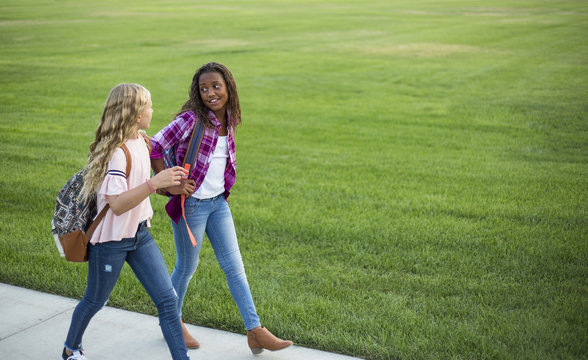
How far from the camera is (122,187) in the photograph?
130 inches

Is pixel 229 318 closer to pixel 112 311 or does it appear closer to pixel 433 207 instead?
pixel 112 311

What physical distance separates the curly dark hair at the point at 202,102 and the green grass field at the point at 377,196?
1.56 meters

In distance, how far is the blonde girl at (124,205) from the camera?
331 cm

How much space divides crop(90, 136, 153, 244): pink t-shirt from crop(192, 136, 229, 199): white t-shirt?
17.0 inches

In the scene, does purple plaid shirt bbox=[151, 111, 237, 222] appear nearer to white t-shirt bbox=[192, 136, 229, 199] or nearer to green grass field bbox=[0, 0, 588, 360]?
white t-shirt bbox=[192, 136, 229, 199]

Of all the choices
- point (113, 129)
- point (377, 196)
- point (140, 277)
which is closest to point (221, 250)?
point (140, 277)

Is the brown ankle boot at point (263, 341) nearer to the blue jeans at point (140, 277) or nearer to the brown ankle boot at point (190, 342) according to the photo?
the brown ankle boot at point (190, 342)

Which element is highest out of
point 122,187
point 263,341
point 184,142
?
point 184,142

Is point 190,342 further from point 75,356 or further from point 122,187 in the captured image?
point 122,187

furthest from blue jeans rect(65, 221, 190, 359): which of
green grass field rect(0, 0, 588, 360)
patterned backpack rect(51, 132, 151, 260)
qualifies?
green grass field rect(0, 0, 588, 360)

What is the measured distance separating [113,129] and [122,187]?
349mm

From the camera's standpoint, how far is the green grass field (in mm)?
4453

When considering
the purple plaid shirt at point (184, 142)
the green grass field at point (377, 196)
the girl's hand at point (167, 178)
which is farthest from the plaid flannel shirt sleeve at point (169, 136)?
the green grass field at point (377, 196)

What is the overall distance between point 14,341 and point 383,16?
44100mm
